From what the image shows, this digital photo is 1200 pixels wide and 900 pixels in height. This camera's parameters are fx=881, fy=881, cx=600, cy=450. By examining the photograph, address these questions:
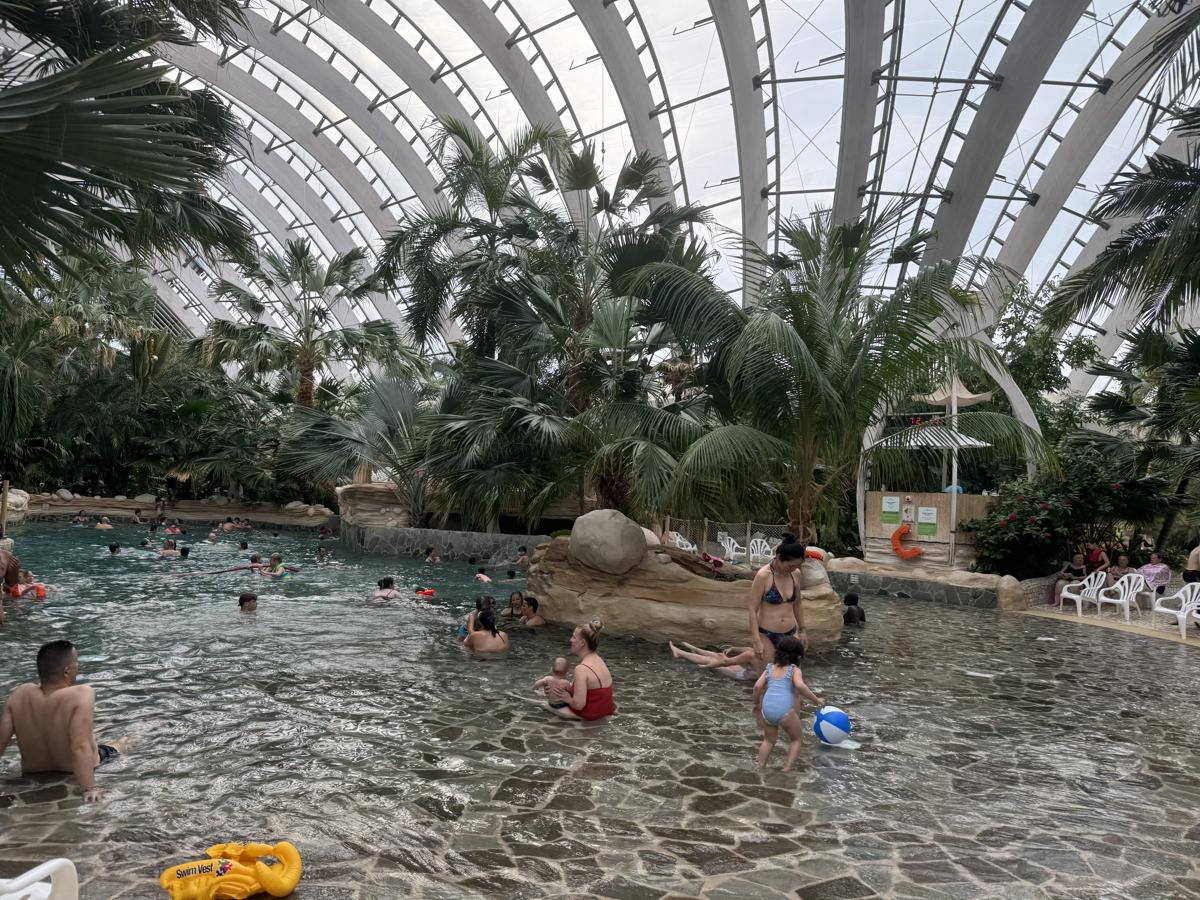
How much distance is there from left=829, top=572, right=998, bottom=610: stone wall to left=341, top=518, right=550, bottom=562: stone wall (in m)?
6.77

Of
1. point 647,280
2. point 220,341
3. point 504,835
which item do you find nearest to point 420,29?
point 220,341

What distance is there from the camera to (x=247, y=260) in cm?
843

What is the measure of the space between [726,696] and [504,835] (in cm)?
392

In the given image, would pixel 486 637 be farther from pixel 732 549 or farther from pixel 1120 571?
pixel 1120 571

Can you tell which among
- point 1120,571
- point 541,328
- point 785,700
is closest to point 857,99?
point 541,328

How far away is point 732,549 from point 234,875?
15.8 m

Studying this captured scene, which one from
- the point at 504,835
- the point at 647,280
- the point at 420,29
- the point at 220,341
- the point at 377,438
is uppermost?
the point at 420,29

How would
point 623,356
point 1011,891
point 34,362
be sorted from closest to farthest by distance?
1. point 1011,891
2. point 623,356
3. point 34,362

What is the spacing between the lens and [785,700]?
233 inches

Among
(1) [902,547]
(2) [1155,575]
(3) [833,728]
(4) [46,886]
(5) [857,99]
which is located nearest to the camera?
(4) [46,886]

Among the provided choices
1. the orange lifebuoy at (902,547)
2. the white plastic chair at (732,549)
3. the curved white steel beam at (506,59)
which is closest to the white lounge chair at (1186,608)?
the orange lifebuoy at (902,547)

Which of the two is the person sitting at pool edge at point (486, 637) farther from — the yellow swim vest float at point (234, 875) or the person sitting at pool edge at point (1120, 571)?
the person sitting at pool edge at point (1120, 571)

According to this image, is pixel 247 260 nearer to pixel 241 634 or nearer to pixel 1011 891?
pixel 241 634

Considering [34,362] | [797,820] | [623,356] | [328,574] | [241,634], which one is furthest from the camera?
[34,362]
